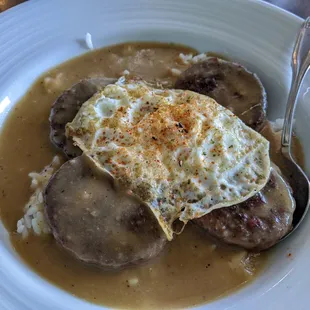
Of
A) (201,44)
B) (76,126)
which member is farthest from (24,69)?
(201,44)

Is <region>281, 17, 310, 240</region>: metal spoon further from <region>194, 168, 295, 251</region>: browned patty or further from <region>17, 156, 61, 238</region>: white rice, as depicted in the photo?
<region>17, 156, 61, 238</region>: white rice

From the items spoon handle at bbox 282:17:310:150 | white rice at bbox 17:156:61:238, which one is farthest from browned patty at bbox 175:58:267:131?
white rice at bbox 17:156:61:238

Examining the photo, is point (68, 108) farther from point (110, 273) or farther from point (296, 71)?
A: point (296, 71)

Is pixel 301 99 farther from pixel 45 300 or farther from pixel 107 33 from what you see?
pixel 45 300

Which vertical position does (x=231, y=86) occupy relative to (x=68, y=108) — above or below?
below

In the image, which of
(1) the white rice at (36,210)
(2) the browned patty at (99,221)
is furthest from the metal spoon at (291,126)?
(1) the white rice at (36,210)

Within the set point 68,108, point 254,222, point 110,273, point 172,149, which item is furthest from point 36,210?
point 254,222

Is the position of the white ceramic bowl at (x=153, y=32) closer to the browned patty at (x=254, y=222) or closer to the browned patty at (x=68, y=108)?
the browned patty at (x=68, y=108)
